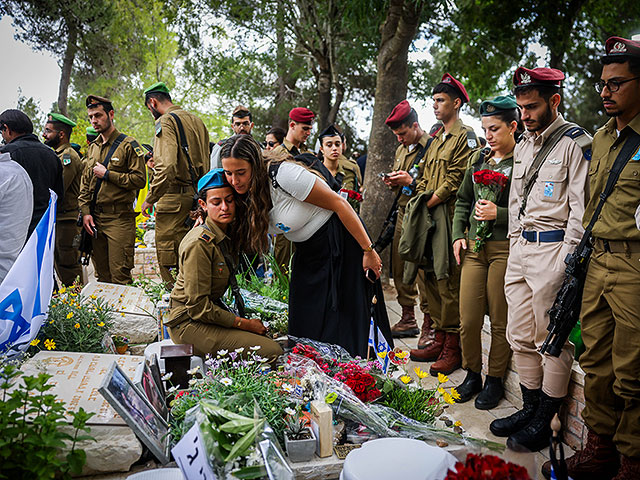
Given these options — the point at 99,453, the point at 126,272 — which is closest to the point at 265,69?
the point at 126,272

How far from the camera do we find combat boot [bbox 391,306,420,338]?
544 cm

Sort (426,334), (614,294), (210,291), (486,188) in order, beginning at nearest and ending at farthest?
(614,294)
(210,291)
(486,188)
(426,334)

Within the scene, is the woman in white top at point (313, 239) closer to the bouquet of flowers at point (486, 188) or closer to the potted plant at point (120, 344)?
the bouquet of flowers at point (486, 188)

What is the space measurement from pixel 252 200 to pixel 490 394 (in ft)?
7.59

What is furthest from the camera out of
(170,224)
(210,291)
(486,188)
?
(170,224)

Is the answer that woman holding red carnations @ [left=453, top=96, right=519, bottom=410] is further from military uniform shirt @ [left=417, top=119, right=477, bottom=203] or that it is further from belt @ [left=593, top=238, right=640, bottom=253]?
belt @ [left=593, top=238, right=640, bottom=253]

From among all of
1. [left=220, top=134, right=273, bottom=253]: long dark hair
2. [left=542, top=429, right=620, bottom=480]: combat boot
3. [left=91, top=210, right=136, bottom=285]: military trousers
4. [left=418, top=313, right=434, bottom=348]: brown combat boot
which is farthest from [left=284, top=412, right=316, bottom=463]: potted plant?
[left=91, top=210, right=136, bottom=285]: military trousers

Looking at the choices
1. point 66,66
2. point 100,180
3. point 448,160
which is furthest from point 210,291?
point 66,66

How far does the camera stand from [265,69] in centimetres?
1478

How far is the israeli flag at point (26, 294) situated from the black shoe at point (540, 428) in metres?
2.89

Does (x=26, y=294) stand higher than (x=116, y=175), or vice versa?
(x=116, y=175)

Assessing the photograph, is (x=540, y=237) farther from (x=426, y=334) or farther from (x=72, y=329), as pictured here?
(x=72, y=329)

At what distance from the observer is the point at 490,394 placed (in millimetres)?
3727

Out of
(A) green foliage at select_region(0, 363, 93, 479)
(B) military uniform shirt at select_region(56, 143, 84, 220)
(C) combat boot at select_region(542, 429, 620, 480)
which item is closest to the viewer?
(A) green foliage at select_region(0, 363, 93, 479)
